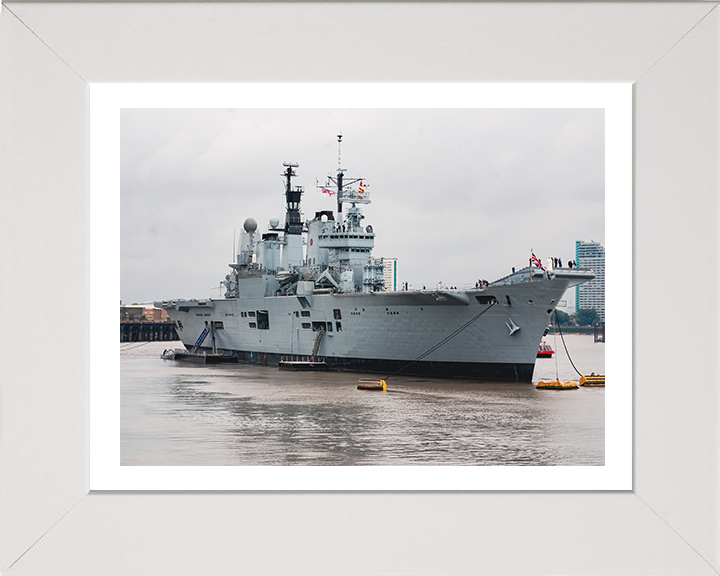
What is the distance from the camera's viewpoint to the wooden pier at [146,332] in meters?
41.0

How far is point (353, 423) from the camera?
9.99m

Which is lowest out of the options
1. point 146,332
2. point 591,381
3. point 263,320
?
point 146,332

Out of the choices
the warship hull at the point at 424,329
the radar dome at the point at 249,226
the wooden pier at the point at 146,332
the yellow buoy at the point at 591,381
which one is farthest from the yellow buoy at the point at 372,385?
the wooden pier at the point at 146,332

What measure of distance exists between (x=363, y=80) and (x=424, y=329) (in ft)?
37.0

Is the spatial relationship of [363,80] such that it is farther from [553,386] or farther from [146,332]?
[146,332]

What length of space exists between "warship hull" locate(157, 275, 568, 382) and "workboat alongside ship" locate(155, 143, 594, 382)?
0.07 feet
